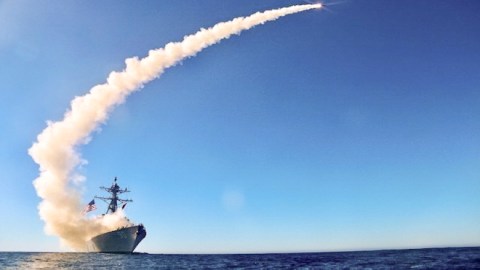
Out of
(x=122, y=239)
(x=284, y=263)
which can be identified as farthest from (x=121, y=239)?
(x=284, y=263)

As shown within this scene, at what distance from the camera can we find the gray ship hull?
12250 cm

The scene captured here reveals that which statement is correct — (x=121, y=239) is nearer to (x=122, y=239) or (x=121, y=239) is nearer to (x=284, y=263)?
(x=122, y=239)

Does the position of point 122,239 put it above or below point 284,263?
above

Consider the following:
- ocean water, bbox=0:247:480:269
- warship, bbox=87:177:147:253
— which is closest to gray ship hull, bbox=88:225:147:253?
warship, bbox=87:177:147:253

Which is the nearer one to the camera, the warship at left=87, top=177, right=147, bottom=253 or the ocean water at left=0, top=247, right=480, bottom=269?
the ocean water at left=0, top=247, right=480, bottom=269

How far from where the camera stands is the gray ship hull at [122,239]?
12250 centimetres

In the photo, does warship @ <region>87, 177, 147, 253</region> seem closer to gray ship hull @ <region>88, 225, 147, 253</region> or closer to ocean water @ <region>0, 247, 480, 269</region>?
gray ship hull @ <region>88, 225, 147, 253</region>

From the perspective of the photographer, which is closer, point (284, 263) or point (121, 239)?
point (284, 263)

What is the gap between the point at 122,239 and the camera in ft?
402

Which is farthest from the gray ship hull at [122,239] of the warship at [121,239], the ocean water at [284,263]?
the ocean water at [284,263]

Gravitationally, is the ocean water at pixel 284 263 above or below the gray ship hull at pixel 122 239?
below

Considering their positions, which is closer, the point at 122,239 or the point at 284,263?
the point at 284,263

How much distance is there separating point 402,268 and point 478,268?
8.58m

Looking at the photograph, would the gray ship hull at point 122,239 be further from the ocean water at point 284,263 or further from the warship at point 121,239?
the ocean water at point 284,263
